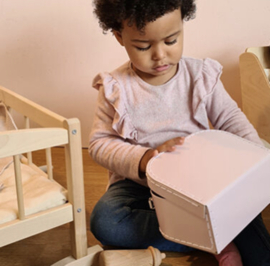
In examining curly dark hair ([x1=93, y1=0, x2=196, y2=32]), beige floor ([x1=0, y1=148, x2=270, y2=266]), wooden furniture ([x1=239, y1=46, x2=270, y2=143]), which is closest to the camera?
curly dark hair ([x1=93, y1=0, x2=196, y2=32])

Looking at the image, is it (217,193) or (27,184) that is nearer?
(217,193)

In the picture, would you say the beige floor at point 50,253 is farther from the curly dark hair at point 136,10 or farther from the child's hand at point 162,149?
the curly dark hair at point 136,10

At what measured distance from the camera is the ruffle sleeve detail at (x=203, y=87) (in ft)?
2.87

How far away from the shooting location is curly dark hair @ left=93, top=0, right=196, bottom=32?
0.75m

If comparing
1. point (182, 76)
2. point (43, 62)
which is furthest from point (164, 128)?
point (43, 62)

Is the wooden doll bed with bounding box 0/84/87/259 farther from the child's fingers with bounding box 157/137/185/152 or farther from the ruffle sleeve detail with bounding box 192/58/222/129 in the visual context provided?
the ruffle sleeve detail with bounding box 192/58/222/129

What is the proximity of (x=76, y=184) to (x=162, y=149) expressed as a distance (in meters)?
0.18

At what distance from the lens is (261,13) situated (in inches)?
48.8

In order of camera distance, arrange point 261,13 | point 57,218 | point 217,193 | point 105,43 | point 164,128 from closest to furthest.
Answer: point 217,193, point 57,218, point 164,128, point 261,13, point 105,43

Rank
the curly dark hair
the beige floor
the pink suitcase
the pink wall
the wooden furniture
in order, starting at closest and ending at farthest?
1. the pink suitcase
2. the curly dark hair
3. the beige floor
4. the wooden furniture
5. the pink wall

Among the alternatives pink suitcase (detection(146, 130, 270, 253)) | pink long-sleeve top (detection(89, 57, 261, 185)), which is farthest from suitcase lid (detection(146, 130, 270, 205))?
pink long-sleeve top (detection(89, 57, 261, 185))

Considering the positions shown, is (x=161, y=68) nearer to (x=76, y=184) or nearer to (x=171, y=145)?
(x=171, y=145)

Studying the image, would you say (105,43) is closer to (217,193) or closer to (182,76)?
(182,76)

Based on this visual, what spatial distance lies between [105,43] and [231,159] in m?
0.78
